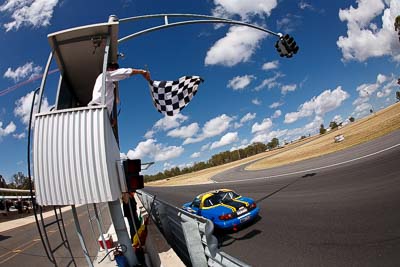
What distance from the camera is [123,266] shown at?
403cm

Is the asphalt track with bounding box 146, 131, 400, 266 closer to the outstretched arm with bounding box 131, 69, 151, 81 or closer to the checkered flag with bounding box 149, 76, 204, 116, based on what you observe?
the checkered flag with bounding box 149, 76, 204, 116

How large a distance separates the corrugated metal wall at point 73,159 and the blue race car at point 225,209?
638 cm

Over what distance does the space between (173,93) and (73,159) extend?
1.95 m

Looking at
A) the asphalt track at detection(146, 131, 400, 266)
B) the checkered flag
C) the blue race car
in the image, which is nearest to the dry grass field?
the asphalt track at detection(146, 131, 400, 266)

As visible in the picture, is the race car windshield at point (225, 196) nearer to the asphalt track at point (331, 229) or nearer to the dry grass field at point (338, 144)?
the asphalt track at point (331, 229)

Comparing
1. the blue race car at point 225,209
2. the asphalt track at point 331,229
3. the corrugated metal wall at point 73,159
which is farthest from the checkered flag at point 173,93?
the blue race car at point 225,209

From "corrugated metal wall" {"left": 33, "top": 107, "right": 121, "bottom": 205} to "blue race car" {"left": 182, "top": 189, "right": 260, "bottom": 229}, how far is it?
6379mm

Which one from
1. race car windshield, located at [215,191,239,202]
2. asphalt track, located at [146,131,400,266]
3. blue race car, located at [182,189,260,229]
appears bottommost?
asphalt track, located at [146,131,400,266]

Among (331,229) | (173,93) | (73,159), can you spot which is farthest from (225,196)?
(73,159)

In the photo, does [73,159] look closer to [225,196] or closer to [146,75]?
[146,75]

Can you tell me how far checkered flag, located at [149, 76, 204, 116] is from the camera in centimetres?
452

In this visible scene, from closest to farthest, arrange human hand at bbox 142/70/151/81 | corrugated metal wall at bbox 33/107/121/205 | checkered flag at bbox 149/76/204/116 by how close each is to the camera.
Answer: corrugated metal wall at bbox 33/107/121/205 < human hand at bbox 142/70/151/81 < checkered flag at bbox 149/76/204/116

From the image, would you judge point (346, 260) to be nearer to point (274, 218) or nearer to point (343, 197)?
point (274, 218)

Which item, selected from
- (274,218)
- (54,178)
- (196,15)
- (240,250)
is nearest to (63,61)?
(54,178)
